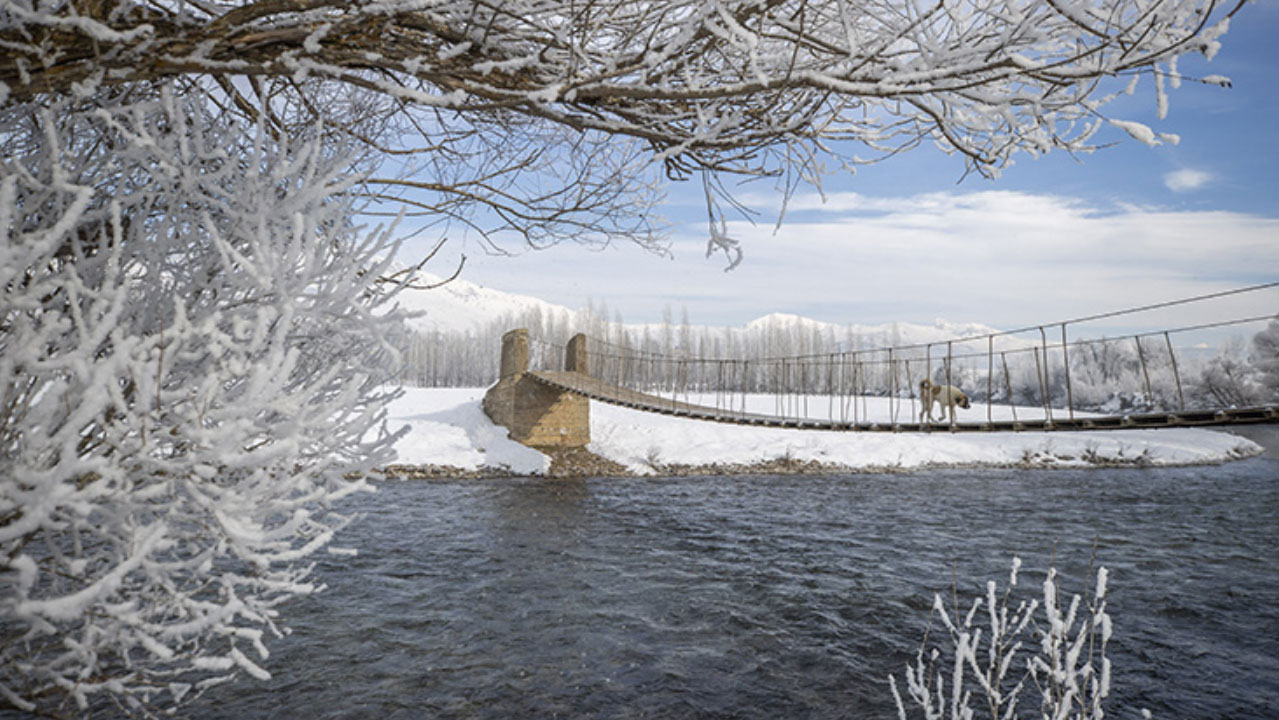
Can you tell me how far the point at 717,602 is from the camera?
629 cm

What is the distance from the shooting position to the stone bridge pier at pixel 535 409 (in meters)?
17.2

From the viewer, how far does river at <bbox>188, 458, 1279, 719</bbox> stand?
428 cm

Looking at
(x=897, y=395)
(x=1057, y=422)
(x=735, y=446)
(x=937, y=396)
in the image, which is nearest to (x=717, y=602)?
(x=1057, y=422)

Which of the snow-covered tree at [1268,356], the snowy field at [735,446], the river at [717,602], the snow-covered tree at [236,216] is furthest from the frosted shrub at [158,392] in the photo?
the snow-covered tree at [1268,356]

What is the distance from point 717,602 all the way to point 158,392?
554cm

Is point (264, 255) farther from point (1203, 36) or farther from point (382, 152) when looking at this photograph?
point (1203, 36)

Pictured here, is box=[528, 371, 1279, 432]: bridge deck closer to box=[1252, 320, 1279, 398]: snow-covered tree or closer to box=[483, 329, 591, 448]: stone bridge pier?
box=[483, 329, 591, 448]: stone bridge pier

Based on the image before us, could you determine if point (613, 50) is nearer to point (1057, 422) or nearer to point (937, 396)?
point (1057, 422)

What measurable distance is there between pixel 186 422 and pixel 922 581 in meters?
7.36

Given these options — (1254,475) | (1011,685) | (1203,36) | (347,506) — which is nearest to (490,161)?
(1203,36)

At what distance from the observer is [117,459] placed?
1673mm

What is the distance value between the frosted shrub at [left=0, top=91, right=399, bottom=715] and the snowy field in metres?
13.5

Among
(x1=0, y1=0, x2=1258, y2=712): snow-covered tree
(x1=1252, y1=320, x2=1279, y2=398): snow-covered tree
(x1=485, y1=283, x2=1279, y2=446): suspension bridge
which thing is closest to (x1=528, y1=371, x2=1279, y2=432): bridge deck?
(x1=485, y1=283, x2=1279, y2=446): suspension bridge

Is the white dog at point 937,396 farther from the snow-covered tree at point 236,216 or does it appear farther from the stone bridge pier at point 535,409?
the snow-covered tree at point 236,216
